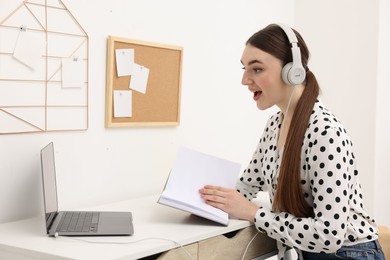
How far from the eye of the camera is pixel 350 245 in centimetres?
155

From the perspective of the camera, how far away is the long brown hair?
1559 mm

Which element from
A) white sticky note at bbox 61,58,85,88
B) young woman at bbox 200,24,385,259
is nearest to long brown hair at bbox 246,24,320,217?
young woman at bbox 200,24,385,259

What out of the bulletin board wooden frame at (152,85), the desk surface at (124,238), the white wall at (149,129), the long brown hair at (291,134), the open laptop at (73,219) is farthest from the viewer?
the bulletin board wooden frame at (152,85)

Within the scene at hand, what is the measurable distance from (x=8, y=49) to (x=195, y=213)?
769 mm

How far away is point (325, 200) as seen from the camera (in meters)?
1.46

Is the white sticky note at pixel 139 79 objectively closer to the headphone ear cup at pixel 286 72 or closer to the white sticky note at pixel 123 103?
the white sticky note at pixel 123 103

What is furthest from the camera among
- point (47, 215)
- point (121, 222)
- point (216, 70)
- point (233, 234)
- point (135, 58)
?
point (216, 70)

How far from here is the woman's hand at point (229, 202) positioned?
1646 millimetres

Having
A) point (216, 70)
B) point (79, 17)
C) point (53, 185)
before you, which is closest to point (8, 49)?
point (79, 17)

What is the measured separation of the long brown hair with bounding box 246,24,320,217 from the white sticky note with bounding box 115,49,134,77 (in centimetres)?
52

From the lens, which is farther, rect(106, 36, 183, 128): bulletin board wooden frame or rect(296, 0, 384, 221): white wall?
rect(296, 0, 384, 221): white wall

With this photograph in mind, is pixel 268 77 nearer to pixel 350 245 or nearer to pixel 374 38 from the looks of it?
pixel 350 245

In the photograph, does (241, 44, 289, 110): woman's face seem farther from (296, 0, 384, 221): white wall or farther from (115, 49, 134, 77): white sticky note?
(296, 0, 384, 221): white wall

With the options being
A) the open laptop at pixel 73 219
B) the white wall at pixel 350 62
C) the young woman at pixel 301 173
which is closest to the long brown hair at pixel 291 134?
the young woman at pixel 301 173
